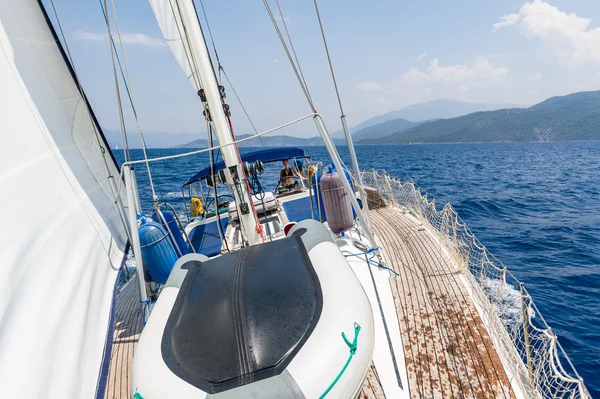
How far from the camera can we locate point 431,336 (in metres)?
3.71

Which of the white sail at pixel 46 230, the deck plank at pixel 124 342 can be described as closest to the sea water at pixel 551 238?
the deck plank at pixel 124 342

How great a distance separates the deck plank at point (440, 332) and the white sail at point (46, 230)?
10.7 feet

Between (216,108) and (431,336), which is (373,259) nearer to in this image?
(431,336)

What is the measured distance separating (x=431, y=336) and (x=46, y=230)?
14.1 feet

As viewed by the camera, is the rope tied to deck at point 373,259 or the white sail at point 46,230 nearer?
the white sail at point 46,230

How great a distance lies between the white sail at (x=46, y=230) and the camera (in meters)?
1.51

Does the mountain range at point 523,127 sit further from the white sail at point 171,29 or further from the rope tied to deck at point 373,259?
the white sail at point 171,29

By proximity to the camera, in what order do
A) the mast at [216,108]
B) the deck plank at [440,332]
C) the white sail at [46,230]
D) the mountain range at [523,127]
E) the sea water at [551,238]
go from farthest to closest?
the mountain range at [523,127] → the sea water at [551,238] → the mast at [216,108] → the deck plank at [440,332] → the white sail at [46,230]

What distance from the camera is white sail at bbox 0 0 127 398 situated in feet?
4.96

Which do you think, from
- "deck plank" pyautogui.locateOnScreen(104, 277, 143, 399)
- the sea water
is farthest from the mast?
the sea water

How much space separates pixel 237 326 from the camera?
184 centimetres

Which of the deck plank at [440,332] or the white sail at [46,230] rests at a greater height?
the white sail at [46,230]

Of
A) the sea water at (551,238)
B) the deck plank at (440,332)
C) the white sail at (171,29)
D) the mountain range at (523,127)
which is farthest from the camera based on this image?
the mountain range at (523,127)

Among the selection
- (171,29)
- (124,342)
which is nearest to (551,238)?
(124,342)
